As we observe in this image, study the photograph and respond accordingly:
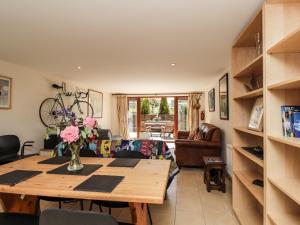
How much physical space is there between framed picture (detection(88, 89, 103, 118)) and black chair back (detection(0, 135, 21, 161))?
3.21m

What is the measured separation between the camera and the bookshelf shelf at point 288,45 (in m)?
1.24

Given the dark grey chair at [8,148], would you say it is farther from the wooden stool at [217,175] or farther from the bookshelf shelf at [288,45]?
the bookshelf shelf at [288,45]

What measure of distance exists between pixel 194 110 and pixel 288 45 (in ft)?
21.1

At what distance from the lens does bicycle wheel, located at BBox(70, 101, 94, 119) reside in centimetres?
579

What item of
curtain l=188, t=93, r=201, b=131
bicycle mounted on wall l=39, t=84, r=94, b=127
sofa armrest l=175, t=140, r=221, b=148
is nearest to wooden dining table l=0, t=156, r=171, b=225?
sofa armrest l=175, t=140, r=221, b=148

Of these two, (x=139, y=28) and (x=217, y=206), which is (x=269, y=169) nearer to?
(x=217, y=206)

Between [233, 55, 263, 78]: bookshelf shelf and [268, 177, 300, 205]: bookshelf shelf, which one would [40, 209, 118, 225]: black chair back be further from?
[233, 55, 263, 78]: bookshelf shelf

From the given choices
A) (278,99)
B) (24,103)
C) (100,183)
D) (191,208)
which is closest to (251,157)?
(278,99)

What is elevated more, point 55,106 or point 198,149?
point 55,106

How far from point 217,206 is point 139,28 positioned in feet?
7.95

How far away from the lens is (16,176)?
158cm

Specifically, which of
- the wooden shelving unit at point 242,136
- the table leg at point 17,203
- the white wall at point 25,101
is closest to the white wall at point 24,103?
the white wall at point 25,101

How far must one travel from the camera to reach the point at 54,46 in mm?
2799

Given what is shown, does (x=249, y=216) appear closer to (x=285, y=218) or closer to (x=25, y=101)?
(x=285, y=218)
